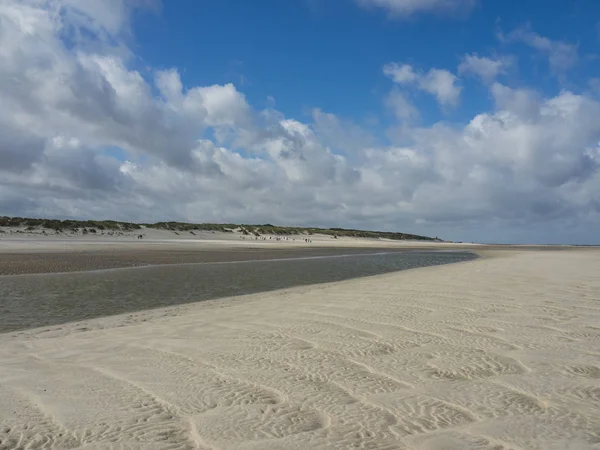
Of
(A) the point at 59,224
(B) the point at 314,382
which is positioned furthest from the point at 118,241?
(B) the point at 314,382

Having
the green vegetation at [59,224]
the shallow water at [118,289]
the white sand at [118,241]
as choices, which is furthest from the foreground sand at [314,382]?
the green vegetation at [59,224]

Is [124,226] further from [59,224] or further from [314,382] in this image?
[314,382]

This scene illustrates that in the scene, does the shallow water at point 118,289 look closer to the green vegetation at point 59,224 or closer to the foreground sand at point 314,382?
the foreground sand at point 314,382

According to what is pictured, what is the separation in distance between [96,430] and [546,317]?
7635mm

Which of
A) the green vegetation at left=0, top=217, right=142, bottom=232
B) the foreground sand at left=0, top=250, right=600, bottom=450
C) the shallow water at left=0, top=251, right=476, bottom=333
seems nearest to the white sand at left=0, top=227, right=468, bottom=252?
the green vegetation at left=0, top=217, right=142, bottom=232

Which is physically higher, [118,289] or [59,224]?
[59,224]

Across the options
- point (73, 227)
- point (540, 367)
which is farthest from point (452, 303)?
point (73, 227)

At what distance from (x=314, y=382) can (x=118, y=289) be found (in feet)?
37.5

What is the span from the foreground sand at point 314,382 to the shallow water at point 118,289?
2259mm

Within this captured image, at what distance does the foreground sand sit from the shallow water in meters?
2.26

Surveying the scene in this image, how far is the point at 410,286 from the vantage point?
43.7ft

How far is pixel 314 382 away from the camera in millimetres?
4531

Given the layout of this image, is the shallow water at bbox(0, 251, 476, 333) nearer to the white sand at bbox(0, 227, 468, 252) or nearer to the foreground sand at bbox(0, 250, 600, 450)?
the foreground sand at bbox(0, 250, 600, 450)

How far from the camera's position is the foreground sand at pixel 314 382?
11.0 feet
